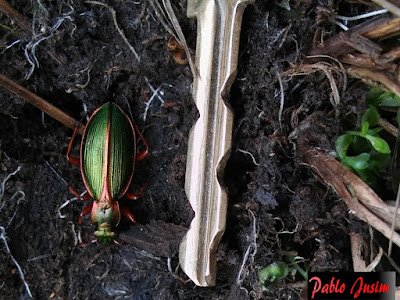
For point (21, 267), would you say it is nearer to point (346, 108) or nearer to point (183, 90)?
point (183, 90)

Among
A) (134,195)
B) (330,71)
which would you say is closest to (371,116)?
(330,71)

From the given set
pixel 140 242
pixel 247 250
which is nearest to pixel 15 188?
pixel 140 242

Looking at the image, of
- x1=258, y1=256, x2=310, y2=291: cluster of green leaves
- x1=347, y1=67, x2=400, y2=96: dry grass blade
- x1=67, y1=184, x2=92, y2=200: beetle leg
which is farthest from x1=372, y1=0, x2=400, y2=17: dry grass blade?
x1=67, y1=184, x2=92, y2=200: beetle leg

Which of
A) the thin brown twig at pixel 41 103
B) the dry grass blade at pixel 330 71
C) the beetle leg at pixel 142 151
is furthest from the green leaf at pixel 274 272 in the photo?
the thin brown twig at pixel 41 103

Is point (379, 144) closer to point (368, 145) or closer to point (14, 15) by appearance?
point (368, 145)

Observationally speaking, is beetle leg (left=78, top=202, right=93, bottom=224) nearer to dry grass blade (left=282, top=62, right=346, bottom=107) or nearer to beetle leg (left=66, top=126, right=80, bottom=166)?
beetle leg (left=66, top=126, right=80, bottom=166)

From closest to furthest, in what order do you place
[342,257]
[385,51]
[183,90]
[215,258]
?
[385,51] → [342,257] → [215,258] → [183,90]

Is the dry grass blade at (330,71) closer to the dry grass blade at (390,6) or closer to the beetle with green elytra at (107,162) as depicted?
the dry grass blade at (390,6)
